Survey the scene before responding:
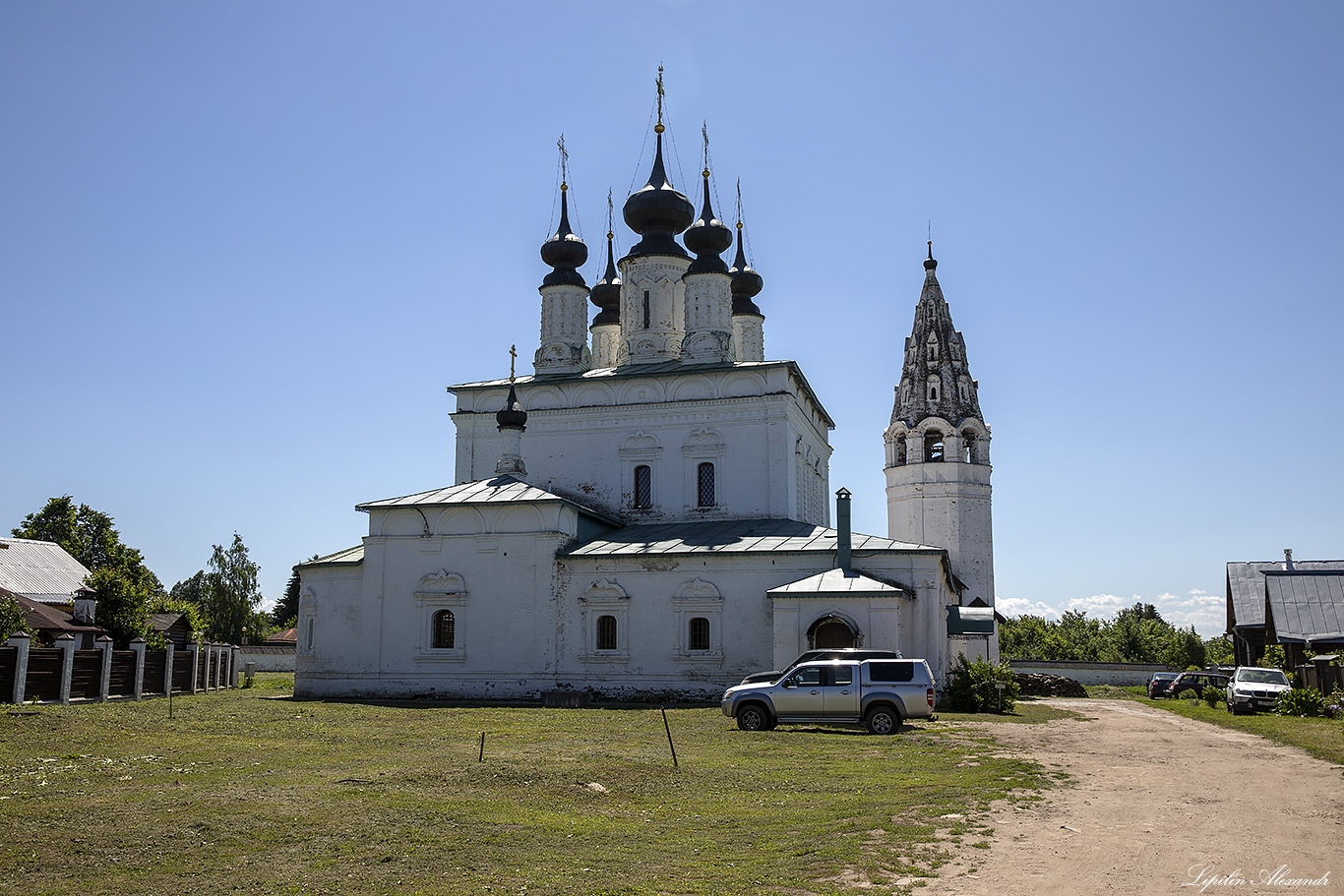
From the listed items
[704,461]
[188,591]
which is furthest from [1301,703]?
[188,591]

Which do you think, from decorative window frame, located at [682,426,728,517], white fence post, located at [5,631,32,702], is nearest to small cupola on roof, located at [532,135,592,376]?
decorative window frame, located at [682,426,728,517]

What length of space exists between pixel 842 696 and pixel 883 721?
2.30ft

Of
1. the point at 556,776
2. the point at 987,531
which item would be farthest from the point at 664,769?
the point at 987,531

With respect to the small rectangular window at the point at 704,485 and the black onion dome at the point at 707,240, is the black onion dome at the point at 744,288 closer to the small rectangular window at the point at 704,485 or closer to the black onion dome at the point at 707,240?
the black onion dome at the point at 707,240

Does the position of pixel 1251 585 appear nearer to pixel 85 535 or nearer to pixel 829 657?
pixel 829 657

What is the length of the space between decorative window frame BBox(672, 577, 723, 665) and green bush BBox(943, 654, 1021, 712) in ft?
17.3

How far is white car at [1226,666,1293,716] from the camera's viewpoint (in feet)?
69.6

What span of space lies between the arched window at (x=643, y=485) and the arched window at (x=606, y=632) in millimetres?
4391

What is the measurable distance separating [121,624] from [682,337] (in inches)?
677

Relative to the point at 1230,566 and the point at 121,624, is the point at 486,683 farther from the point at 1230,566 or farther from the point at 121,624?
the point at 1230,566

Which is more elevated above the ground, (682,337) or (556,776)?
(682,337)

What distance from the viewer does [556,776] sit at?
10117 mm

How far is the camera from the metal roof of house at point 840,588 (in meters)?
21.8

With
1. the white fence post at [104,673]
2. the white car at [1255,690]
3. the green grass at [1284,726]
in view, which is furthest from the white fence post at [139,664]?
the white car at [1255,690]
